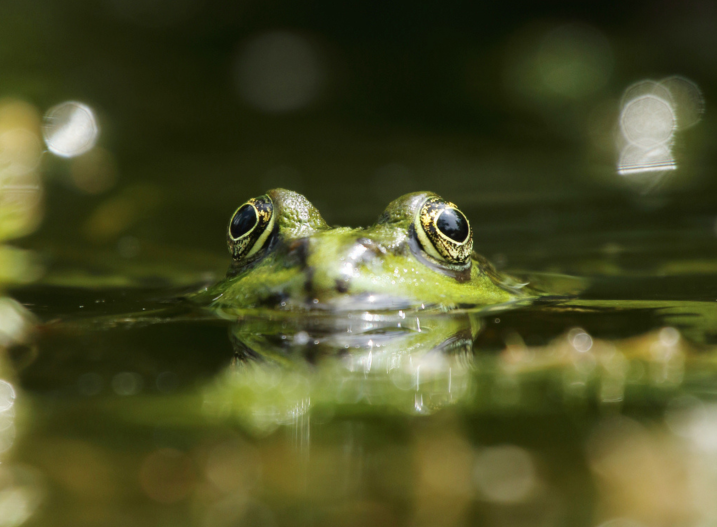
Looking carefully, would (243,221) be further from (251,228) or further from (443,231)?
(443,231)

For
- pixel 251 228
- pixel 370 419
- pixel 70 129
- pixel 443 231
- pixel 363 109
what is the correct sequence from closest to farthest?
pixel 370 419
pixel 443 231
pixel 251 228
pixel 70 129
pixel 363 109

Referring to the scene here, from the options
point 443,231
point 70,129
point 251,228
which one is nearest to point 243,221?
point 251,228

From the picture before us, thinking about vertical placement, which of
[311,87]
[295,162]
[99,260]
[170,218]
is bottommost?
[99,260]

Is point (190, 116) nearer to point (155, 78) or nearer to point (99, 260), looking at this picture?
point (155, 78)

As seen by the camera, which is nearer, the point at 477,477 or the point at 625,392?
the point at 477,477

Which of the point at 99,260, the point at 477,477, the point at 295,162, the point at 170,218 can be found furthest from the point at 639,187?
the point at 477,477

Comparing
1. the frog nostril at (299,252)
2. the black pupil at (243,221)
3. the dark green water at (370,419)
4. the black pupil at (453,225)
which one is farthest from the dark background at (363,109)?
the dark green water at (370,419)
